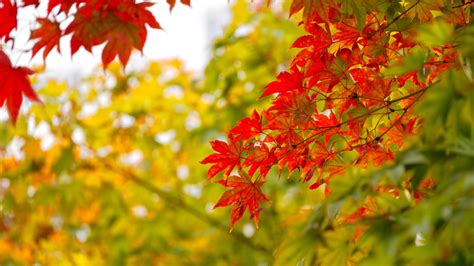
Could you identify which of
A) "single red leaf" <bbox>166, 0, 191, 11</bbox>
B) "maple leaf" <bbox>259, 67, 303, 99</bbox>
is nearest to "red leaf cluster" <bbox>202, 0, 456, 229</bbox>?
"maple leaf" <bbox>259, 67, 303, 99</bbox>

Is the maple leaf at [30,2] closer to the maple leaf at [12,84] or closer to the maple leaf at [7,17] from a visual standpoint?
the maple leaf at [7,17]

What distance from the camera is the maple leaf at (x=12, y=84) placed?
4.42 ft

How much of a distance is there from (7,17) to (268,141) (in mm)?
624

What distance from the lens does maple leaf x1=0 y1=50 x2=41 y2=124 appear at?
135 centimetres

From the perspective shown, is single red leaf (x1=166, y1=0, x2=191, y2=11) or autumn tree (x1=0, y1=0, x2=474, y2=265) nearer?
autumn tree (x1=0, y1=0, x2=474, y2=265)

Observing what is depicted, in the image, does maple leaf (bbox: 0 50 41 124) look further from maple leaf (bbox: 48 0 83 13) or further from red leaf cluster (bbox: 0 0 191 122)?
maple leaf (bbox: 48 0 83 13)

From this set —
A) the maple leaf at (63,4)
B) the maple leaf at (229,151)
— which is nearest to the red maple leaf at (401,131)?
the maple leaf at (229,151)

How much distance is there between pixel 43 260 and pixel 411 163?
2.70m

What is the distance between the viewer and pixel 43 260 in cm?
306

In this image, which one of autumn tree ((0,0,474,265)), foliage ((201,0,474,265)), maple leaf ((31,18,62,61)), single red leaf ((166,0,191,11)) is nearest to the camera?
autumn tree ((0,0,474,265))

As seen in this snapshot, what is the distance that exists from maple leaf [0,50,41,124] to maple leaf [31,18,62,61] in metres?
0.06

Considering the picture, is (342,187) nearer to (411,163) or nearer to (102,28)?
(411,163)

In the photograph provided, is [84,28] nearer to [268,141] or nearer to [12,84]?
[12,84]

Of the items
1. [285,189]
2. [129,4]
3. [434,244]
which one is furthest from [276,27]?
[434,244]
